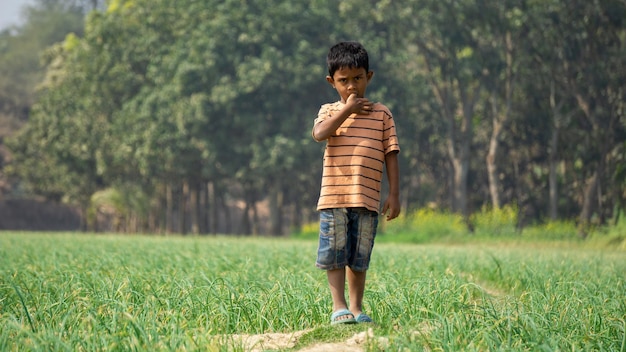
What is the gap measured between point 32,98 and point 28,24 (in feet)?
88.4

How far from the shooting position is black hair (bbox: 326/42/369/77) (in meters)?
5.75

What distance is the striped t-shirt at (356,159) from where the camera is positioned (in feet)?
19.0

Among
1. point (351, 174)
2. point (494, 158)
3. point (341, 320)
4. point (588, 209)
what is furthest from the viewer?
point (494, 158)

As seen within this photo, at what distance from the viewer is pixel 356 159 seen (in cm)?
582

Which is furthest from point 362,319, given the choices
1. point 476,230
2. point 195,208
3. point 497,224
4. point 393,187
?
point 195,208

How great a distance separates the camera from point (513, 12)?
27.7m

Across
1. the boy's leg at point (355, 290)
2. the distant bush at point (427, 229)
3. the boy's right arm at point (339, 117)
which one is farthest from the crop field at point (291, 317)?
the distant bush at point (427, 229)

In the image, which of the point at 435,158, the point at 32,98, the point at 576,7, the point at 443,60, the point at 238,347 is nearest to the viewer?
the point at 238,347

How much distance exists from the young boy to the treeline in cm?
2208

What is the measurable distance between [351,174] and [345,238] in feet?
1.35

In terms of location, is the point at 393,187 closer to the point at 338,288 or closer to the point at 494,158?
the point at 338,288

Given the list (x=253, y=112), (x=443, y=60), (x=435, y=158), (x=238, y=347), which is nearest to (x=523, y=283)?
(x=238, y=347)

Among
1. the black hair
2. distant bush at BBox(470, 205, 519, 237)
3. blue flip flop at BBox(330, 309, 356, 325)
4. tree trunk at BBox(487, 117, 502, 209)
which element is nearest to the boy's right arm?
the black hair

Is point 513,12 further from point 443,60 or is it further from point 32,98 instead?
point 32,98
